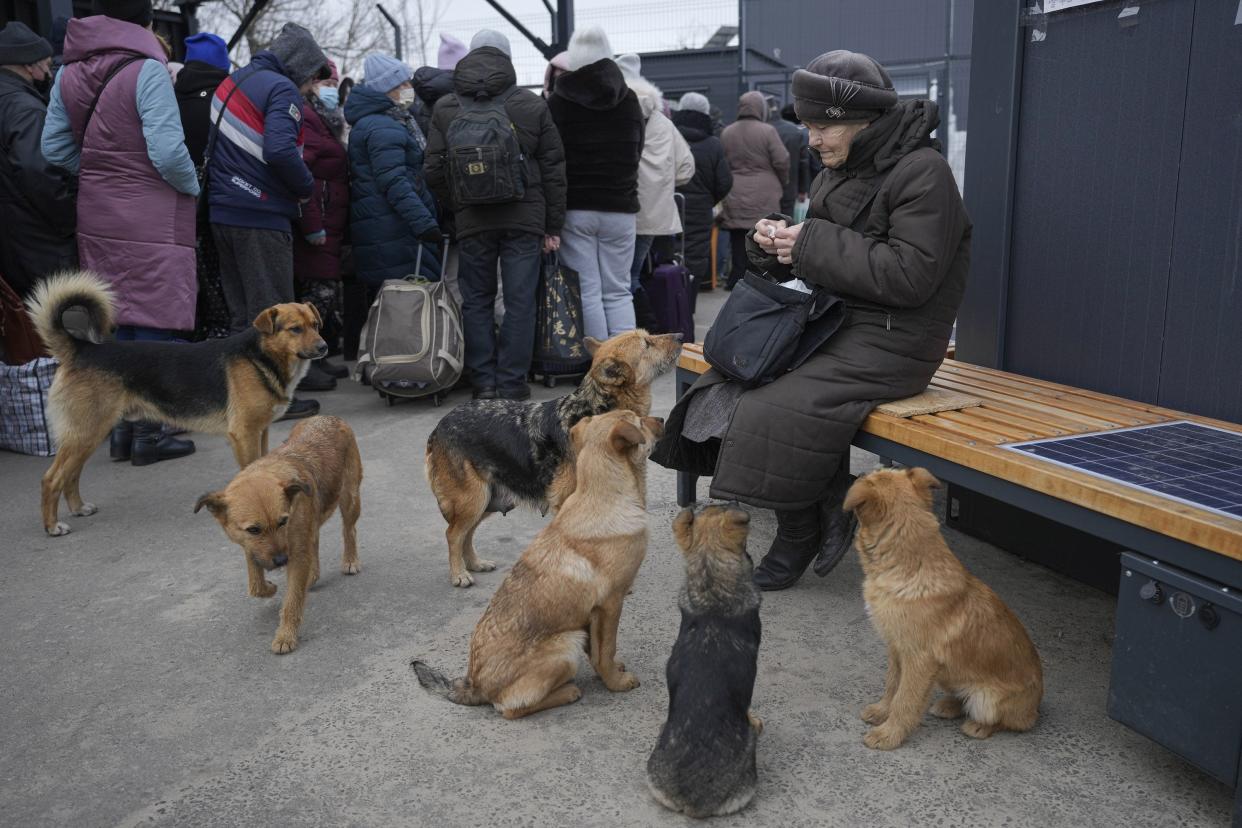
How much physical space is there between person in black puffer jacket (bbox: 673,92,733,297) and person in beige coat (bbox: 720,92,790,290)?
551mm

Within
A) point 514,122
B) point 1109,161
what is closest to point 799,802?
point 1109,161

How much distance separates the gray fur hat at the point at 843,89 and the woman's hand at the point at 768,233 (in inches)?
17.9

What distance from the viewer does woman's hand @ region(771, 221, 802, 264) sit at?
393 centimetres

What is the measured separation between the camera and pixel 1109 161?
4.15 meters

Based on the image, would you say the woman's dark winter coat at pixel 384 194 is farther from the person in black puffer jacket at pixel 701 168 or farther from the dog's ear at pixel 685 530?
the dog's ear at pixel 685 530

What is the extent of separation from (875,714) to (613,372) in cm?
178

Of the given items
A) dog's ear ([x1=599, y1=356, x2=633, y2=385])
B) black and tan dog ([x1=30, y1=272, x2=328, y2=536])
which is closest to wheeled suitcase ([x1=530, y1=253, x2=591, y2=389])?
black and tan dog ([x1=30, y1=272, x2=328, y2=536])

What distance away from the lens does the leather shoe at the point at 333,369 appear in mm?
8375

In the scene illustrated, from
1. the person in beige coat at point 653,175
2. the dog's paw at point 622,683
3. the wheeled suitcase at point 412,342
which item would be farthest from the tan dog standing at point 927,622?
the person in beige coat at point 653,175

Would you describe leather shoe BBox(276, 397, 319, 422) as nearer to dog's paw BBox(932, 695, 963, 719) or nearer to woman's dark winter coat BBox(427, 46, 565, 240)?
woman's dark winter coat BBox(427, 46, 565, 240)

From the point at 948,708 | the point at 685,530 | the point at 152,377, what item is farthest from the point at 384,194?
the point at 948,708

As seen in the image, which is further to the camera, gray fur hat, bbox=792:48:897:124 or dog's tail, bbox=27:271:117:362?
dog's tail, bbox=27:271:117:362

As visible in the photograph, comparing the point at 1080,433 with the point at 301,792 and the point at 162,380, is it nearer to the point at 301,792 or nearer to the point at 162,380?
the point at 301,792

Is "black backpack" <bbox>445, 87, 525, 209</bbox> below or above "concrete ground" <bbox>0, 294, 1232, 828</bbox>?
above
